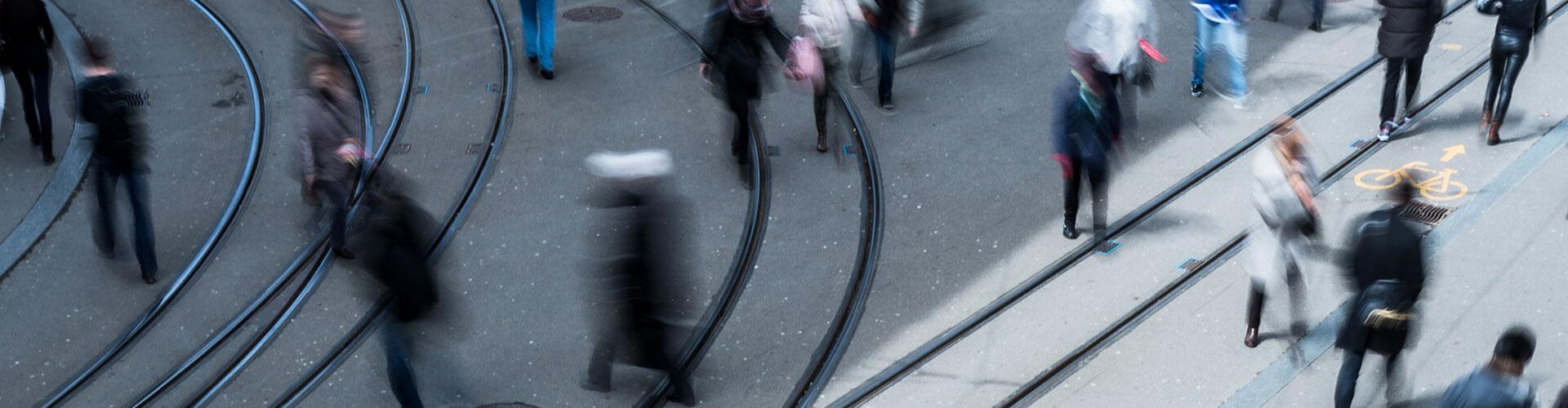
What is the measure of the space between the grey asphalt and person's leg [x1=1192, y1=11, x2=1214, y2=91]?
0.57ft

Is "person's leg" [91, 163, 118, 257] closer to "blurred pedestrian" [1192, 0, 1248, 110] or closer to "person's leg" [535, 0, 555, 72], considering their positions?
"person's leg" [535, 0, 555, 72]

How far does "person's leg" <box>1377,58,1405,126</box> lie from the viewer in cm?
1065

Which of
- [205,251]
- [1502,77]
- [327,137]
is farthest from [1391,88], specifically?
[205,251]

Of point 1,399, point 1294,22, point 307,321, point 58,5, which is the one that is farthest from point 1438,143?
point 58,5

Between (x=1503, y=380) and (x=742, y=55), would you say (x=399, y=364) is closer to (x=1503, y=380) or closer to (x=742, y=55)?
(x=742, y=55)

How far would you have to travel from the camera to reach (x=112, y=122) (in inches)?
344

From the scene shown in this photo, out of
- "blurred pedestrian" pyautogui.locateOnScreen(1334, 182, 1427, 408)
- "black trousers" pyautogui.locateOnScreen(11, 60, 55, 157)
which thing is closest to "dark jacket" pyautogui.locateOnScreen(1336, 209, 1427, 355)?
"blurred pedestrian" pyautogui.locateOnScreen(1334, 182, 1427, 408)

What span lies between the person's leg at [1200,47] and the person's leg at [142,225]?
Answer: 26.0 feet

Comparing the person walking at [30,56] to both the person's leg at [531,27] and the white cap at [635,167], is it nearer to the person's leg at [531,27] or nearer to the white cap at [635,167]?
the person's leg at [531,27]

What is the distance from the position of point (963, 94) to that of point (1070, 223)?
280cm

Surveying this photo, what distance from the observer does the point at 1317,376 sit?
7.82 m

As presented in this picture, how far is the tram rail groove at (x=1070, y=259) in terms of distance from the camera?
8000mm

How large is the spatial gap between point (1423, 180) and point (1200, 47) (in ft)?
7.19

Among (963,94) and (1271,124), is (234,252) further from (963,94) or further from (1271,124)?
(1271,124)
